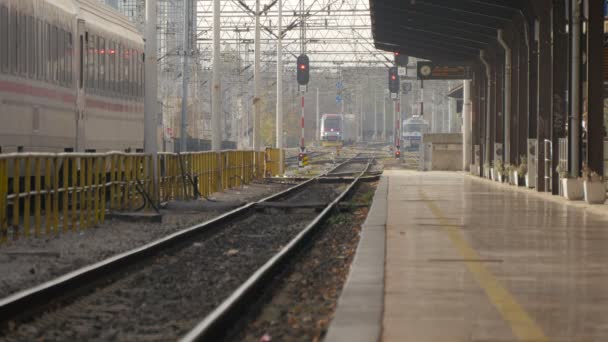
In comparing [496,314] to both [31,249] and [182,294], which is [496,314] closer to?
[182,294]

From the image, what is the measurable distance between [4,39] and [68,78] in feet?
15.7

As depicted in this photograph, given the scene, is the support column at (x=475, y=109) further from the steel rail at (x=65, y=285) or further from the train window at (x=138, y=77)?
the steel rail at (x=65, y=285)

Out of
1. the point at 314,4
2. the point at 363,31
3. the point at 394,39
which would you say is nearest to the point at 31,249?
the point at 394,39

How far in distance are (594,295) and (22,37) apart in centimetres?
1316

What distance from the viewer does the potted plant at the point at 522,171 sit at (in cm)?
3441

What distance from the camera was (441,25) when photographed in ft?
126

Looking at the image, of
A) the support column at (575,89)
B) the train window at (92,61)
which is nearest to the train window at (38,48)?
the train window at (92,61)

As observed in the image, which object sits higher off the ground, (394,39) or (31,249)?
(394,39)

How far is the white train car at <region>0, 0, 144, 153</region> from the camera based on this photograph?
19969mm

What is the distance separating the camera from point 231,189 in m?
37.3

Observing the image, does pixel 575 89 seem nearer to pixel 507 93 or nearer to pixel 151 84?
pixel 151 84

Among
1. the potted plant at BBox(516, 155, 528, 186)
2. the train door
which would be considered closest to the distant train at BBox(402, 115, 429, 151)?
the potted plant at BBox(516, 155, 528, 186)

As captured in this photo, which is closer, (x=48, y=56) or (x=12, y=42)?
(x=12, y=42)

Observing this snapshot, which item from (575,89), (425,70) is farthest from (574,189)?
(425,70)
